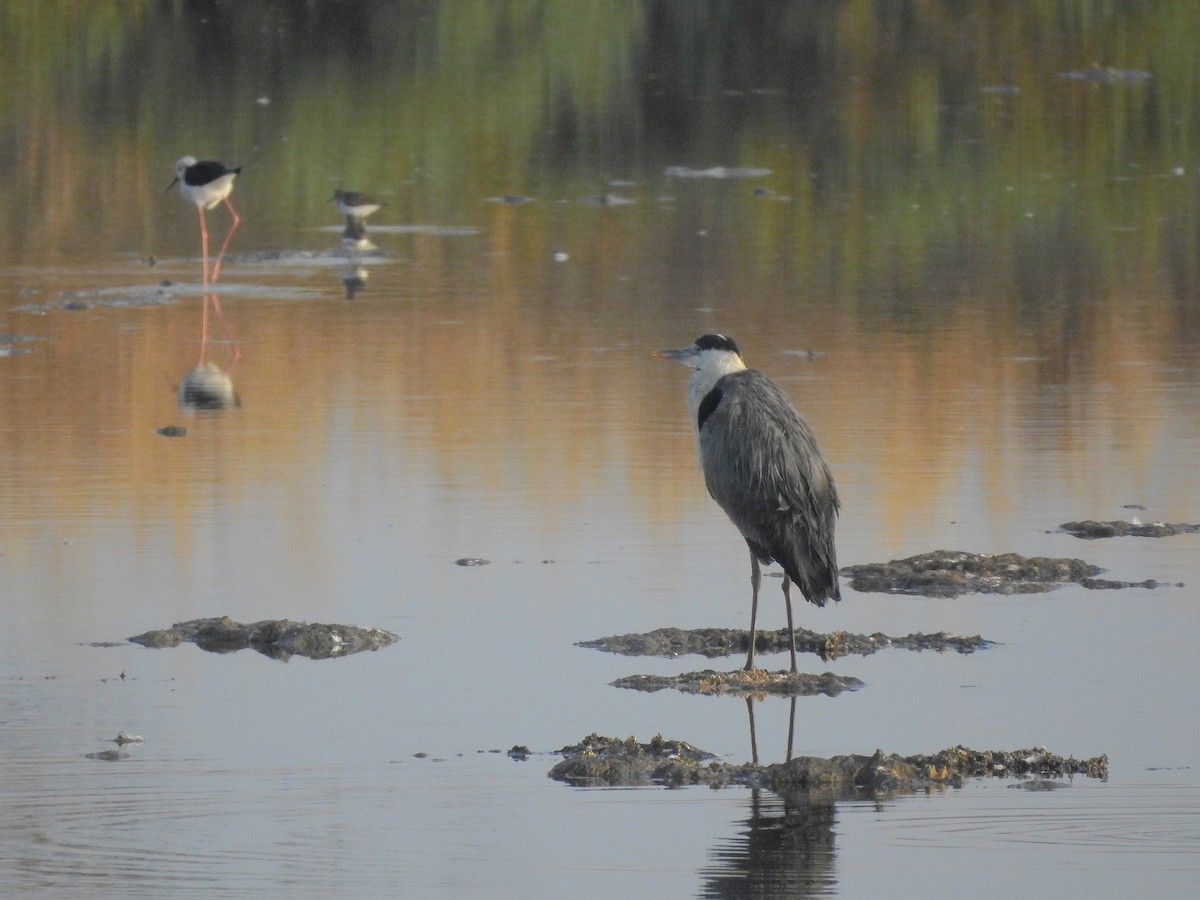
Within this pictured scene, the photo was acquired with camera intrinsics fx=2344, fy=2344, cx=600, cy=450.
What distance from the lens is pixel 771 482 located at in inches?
330

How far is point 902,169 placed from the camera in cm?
2836

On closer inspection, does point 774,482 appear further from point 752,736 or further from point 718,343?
point 752,736

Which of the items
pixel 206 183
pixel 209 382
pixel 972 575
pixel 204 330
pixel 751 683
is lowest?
pixel 751 683

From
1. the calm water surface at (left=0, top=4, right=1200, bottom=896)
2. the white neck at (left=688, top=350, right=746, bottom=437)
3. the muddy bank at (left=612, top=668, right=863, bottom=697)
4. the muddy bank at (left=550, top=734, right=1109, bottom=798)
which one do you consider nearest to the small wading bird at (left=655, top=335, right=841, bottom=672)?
the muddy bank at (left=612, top=668, right=863, bottom=697)

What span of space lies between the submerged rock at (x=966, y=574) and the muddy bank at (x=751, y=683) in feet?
4.39

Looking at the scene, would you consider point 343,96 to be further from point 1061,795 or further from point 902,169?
point 1061,795

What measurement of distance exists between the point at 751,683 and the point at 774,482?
0.82m

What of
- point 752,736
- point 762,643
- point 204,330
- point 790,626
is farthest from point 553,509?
point 204,330

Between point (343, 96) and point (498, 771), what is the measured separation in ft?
97.3

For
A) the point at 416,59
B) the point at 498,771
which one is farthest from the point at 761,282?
the point at 416,59

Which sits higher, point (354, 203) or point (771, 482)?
point (354, 203)

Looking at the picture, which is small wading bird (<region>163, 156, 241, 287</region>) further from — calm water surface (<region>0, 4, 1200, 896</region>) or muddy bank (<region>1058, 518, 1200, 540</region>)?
muddy bank (<region>1058, 518, 1200, 540</region>)

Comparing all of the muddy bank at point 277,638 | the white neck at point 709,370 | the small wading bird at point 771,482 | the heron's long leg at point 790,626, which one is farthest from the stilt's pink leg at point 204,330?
the heron's long leg at point 790,626

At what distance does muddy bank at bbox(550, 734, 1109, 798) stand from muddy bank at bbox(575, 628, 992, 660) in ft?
4.58
